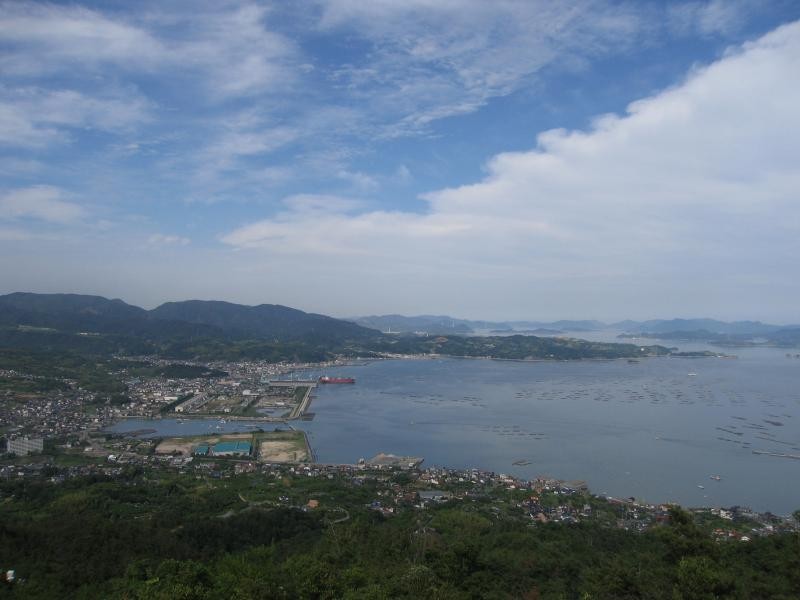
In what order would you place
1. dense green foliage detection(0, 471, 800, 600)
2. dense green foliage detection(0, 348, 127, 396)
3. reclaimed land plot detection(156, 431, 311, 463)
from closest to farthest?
dense green foliage detection(0, 471, 800, 600), reclaimed land plot detection(156, 431, 311, 463), dense green foliage detection(0, 348, 127, 396)

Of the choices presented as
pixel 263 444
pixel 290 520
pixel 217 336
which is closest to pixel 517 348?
pixel 217 336

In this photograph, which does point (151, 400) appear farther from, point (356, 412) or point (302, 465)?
point (302, 465)

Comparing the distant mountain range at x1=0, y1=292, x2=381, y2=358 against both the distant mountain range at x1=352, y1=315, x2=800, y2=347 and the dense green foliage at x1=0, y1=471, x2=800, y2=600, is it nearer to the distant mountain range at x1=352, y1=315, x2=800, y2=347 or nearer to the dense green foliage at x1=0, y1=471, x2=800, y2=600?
the distant mountain range at x1=352, y1=315, x2=800, y2=347

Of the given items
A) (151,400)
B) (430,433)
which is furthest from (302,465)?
(151,400)

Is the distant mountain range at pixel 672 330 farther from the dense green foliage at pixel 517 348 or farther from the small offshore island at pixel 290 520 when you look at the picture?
the small offshore island at pixel 290 520

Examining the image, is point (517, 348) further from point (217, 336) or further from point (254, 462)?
point (254, 462)

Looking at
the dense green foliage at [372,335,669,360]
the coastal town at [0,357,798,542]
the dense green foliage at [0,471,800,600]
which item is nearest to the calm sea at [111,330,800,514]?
the coastal town at [0,357,798,542]

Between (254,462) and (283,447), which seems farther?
(283,447)

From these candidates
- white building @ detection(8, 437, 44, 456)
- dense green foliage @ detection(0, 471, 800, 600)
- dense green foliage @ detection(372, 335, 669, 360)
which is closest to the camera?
dense green foliage @ detection(0, 471, 800, 600)

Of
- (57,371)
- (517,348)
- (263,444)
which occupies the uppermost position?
(517,348)
